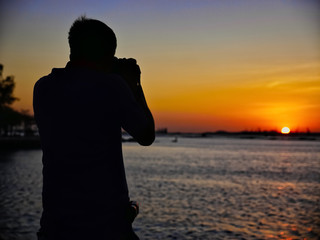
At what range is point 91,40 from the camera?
5.80ft

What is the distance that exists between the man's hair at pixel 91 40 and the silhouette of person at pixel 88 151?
12 centimetres

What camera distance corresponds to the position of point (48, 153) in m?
1.67

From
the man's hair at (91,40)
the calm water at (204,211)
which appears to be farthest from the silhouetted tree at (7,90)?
the man's hair at (91,40)

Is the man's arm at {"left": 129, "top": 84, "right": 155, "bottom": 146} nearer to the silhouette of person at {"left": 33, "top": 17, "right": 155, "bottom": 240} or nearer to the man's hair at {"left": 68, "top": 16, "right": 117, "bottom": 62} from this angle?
the silhouette of person at {"left": 33, "top": 17, "right": 155, "bottom": 240}

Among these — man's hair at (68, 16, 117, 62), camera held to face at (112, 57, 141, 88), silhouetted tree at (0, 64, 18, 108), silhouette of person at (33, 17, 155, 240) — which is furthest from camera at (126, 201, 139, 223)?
silhouetted tree at (0, 64, 18, 108)

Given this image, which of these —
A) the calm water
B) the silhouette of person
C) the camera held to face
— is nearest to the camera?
the silhouette of person

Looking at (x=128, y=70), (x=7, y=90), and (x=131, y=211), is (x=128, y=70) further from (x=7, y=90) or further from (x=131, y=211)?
(x=7, y=90)

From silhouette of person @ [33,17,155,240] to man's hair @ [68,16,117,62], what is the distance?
118 millimetres

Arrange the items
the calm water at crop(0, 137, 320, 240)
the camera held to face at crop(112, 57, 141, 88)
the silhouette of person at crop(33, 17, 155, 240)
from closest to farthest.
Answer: the silhouette of person at crop(33, 17, 155, 240) < the camera held to face at crop(112, 57, 141, 88) < the calm water at crop(0, 137, 320, 240)

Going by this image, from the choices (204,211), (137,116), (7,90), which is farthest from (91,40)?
(7,90)

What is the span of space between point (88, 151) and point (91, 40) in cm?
58

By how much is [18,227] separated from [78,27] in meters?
13.8

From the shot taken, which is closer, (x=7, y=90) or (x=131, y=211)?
(x=131, y=211)

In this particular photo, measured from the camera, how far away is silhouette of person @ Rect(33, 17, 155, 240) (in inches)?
63.5
